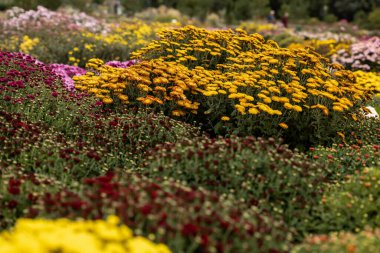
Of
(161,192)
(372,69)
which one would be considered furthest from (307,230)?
(372,69)

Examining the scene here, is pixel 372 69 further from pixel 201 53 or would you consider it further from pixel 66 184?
pixel 66 184

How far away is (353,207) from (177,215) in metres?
1.93

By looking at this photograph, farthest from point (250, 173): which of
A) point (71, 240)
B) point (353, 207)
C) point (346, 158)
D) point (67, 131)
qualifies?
point (67, 131)

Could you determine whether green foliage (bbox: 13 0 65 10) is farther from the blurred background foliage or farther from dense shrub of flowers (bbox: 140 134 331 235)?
dense shrub of flowers (bbox: 140 134 331 235)

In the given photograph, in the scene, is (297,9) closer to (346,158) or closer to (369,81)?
(369,81)

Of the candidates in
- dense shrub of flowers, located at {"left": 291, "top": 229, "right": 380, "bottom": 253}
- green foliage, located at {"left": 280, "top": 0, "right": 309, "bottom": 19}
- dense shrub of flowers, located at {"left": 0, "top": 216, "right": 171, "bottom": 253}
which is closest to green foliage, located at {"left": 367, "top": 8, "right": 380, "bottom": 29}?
green foliage, located at {"left": 280, "top": 0, "right": 309, "bottom": 19}

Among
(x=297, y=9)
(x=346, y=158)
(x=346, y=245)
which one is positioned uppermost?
(x=346, y=245)

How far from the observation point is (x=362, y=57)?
47.9ft

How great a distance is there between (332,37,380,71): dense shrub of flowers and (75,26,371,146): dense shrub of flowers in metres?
6.75

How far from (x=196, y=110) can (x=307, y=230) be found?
295cm

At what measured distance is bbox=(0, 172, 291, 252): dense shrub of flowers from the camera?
135 inches

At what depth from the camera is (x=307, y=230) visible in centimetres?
483

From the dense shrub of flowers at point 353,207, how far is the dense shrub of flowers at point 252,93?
1660 mm

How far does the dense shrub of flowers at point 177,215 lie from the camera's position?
343cm
